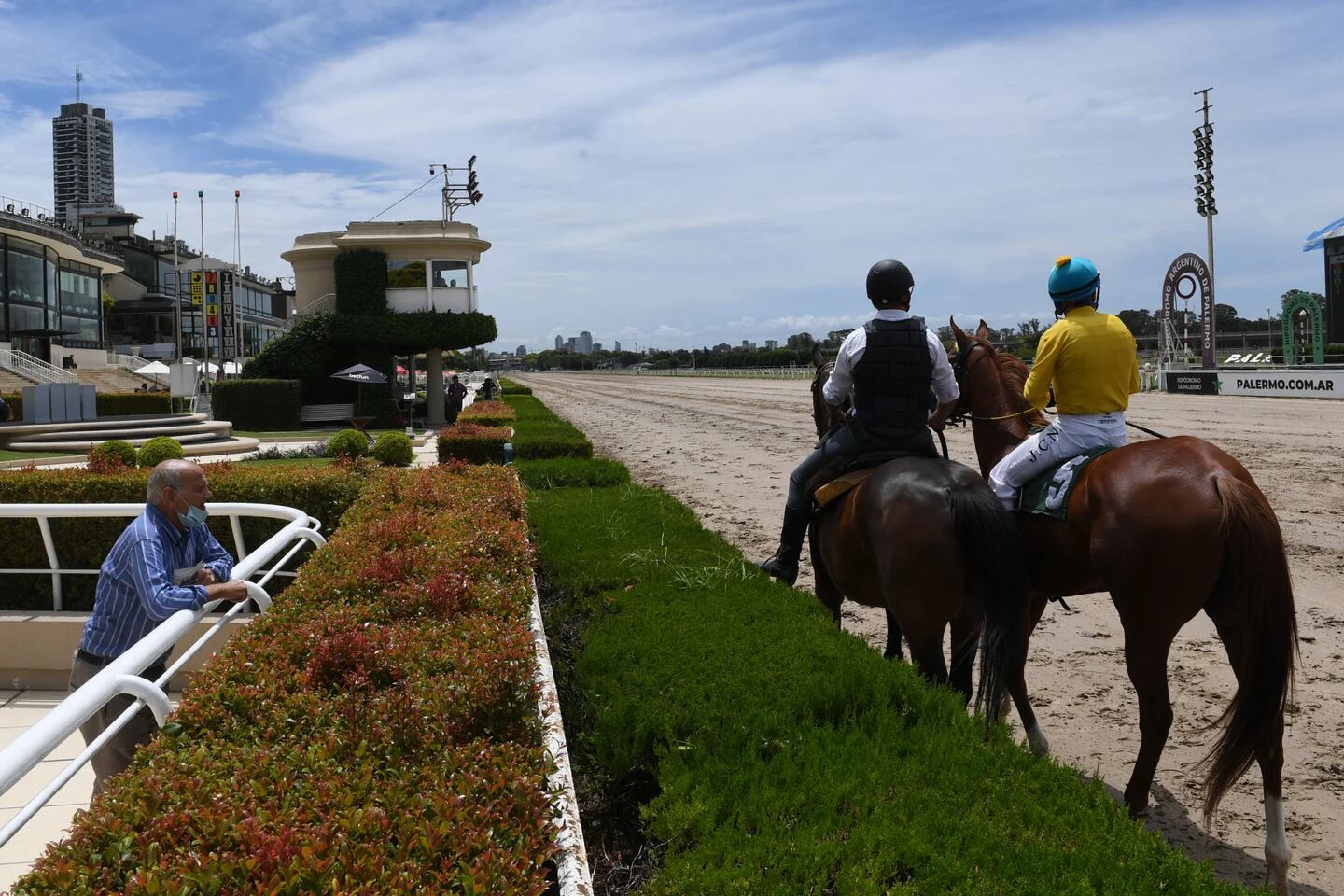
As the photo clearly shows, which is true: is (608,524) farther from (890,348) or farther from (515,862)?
(515,862)

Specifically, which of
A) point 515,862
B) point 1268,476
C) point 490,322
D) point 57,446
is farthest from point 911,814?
point 490,322

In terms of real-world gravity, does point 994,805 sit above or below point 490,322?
below

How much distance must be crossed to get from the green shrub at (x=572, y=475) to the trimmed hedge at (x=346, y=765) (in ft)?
24.3

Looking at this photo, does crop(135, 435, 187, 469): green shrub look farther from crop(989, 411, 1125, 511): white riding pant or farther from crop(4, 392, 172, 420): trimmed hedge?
crop(4, 392, 172, 420): trimmed hedge

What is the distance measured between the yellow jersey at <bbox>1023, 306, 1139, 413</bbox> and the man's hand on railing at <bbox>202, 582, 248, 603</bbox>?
12.9ft

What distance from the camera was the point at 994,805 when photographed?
2961 millimetres

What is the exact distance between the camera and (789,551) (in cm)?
601

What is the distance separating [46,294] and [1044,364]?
57852mm

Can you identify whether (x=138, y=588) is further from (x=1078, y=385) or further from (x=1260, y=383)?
(x=1260, y=383)

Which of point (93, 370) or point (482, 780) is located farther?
point (93, 370)

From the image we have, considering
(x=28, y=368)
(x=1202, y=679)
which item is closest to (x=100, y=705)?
(x=1202, y=679)

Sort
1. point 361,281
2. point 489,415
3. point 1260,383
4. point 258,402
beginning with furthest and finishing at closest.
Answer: point 1260,383
point 361,281
point 258,402
point 489,415

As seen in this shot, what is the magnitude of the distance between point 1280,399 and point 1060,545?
114 feet

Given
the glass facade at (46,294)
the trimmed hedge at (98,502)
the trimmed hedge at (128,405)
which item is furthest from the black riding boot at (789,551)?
the glass facade at (46,294)
